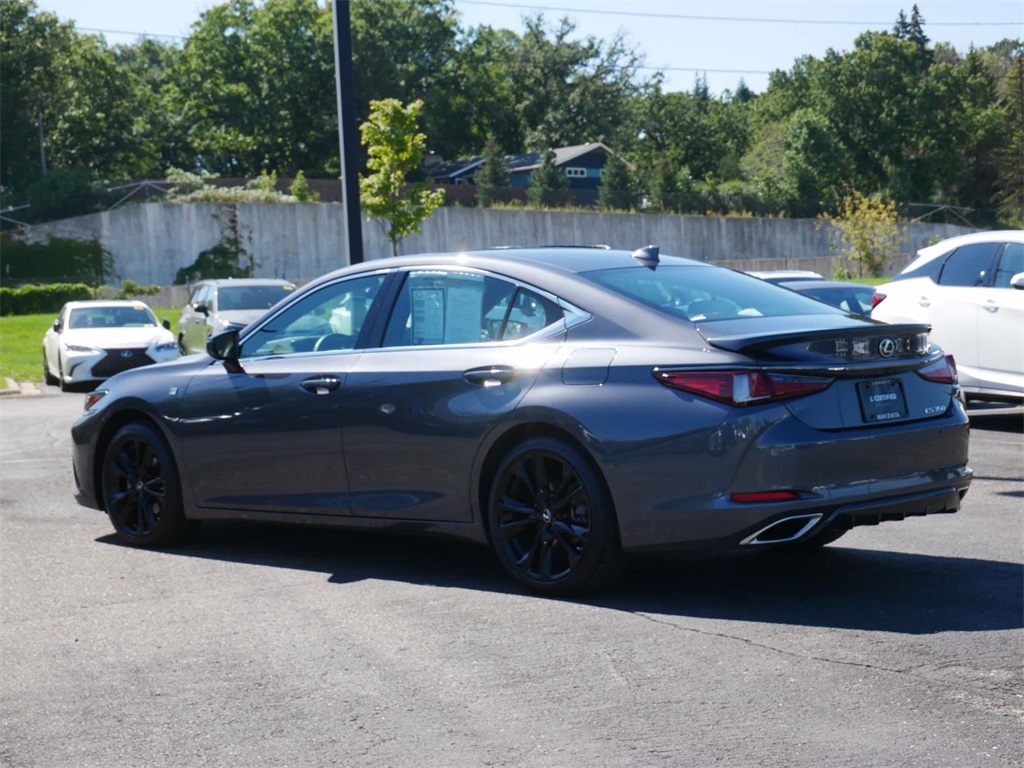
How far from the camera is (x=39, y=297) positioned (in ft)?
152

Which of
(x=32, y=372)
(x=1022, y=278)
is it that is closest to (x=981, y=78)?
(x=32, y=372)

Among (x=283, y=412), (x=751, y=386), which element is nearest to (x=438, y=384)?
(x=283, y=412)

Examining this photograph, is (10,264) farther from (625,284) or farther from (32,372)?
(625,284)

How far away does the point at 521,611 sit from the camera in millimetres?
6055

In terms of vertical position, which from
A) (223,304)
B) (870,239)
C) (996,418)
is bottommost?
(996,418)

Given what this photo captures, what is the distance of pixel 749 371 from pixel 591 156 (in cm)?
8782

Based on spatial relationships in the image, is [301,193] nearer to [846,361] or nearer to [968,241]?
[968,241]

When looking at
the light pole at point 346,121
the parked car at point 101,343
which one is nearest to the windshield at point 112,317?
the parked car at point 101,343

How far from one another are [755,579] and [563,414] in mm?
1374

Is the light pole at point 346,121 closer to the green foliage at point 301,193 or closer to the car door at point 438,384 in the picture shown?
the car door at point 438,384

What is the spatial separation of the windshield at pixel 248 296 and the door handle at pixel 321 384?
1747 cm

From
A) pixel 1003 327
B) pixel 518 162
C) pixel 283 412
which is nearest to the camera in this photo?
pixel 283 412

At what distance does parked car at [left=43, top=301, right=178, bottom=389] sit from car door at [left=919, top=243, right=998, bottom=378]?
13.8 m

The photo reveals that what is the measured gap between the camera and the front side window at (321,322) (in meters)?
7.16
